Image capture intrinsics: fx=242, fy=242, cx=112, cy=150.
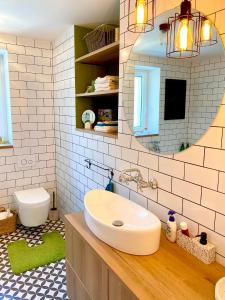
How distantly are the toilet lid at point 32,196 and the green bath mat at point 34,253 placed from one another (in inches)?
18.0

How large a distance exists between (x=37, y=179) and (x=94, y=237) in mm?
1927

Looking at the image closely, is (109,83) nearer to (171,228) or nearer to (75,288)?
(171,228)

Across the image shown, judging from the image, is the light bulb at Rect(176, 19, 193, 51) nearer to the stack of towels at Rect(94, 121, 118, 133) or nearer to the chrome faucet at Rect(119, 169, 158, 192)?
the chrome faucet at Rect(119, 169, 158, 192)

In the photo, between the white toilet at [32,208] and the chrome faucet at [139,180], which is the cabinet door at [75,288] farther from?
the white toilet at [32,208]

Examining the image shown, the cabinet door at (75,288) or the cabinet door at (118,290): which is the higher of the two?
the cabinet door at (118,290)

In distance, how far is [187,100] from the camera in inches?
52.8

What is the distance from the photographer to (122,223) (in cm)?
154

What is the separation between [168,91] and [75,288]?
4.79ft

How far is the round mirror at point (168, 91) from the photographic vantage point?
1.19 m

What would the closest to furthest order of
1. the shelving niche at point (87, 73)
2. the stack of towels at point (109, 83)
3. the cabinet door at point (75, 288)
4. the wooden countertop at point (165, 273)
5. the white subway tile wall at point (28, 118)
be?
the wooden countertop at point (165, 273)
the cabinet door at point (75, 288)
the stack of towels at point (109, 83)
the shelving niche at point (87, 73)
the white subway tile wall at point (28, 118)

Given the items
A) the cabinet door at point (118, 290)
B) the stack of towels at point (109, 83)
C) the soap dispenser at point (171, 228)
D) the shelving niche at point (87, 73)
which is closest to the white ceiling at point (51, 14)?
the shelving niche at point (87, 73)

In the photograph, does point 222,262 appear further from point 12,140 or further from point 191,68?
point 12,140

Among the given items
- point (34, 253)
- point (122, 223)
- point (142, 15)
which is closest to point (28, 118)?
point (34, 253)

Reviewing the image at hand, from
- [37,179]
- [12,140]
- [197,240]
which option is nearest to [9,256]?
[37,179]
